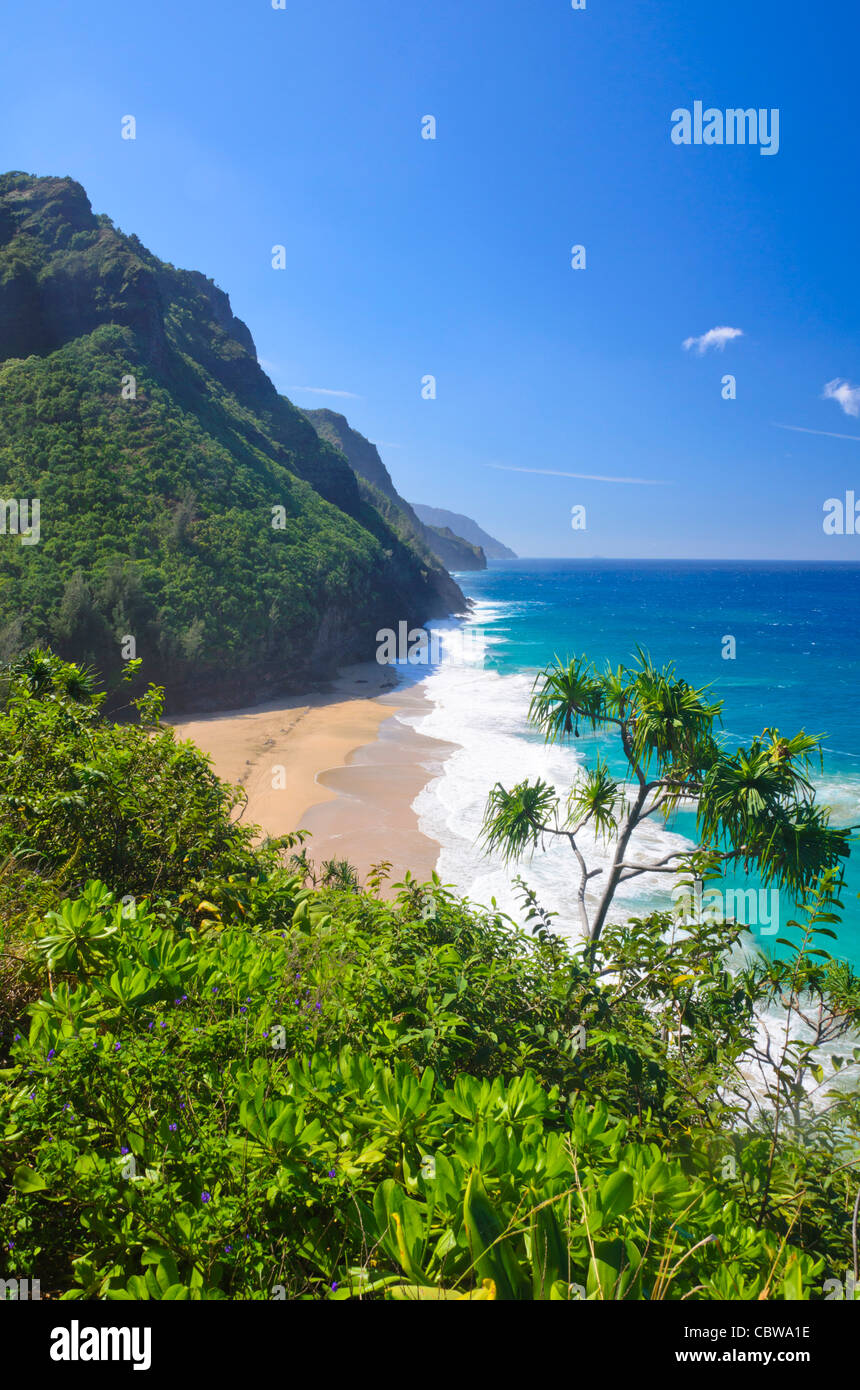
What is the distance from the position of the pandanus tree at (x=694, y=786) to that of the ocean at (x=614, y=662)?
1438 mm

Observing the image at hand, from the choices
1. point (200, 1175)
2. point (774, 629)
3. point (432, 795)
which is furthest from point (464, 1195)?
point (774, 629)

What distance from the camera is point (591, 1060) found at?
287 cm

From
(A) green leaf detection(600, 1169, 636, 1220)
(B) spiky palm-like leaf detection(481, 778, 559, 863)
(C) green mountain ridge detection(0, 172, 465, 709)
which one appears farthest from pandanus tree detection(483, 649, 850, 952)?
(C) green mountain ridge detection(0, 172, 465, 709)

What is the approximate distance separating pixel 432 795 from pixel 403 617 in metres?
37.4

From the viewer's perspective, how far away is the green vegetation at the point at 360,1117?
1.35 meters

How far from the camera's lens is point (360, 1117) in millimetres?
1619

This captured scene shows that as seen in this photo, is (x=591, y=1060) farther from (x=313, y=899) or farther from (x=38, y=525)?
(x=38, y=525)

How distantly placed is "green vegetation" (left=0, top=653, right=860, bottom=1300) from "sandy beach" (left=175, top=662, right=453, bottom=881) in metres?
7.32

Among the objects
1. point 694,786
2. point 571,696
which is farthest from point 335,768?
point 694,786

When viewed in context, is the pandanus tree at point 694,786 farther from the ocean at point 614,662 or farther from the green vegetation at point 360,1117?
the ocean at point 614,662

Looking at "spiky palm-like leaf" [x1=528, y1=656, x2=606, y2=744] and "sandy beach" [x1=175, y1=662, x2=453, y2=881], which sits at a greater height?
"spiky palm-like leaf" [x1=528, y1=656, x2=606, y2=744]

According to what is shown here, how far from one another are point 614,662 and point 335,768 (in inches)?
1210

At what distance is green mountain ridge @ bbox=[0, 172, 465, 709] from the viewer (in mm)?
27250

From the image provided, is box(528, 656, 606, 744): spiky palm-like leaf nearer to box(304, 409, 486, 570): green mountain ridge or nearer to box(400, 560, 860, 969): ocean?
box(400, 560, 860, 969): ocean
